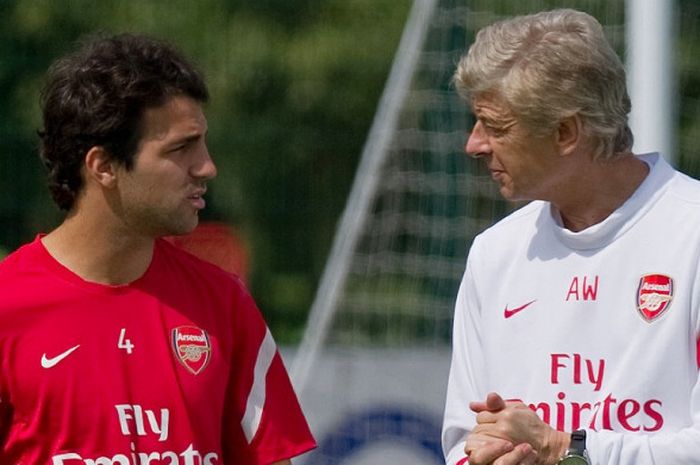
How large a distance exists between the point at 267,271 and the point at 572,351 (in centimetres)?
490

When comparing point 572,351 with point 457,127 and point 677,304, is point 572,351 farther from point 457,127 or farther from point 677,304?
point 457,127

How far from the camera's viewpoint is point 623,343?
127 inches

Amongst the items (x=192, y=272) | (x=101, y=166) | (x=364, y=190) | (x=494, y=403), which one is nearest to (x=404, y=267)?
(x=364, y=190)

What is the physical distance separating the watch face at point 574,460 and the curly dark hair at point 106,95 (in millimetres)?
1096

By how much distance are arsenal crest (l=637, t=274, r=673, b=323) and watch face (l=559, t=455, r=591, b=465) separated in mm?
304

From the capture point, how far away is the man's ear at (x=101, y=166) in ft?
11.4

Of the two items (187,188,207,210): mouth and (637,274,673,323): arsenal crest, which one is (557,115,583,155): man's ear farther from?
(187,188,207,210): mouth

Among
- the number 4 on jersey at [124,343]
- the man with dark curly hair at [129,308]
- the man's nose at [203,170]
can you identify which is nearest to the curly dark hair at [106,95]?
the man with dark curly hair at [129,308]

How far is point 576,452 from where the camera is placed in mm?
3145

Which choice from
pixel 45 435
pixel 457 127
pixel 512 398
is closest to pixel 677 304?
pixel 512 398

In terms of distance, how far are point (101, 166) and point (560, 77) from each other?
0.98 metres

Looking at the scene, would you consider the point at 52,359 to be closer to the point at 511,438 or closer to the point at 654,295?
the point at 511,438

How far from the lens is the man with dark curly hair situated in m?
3.33

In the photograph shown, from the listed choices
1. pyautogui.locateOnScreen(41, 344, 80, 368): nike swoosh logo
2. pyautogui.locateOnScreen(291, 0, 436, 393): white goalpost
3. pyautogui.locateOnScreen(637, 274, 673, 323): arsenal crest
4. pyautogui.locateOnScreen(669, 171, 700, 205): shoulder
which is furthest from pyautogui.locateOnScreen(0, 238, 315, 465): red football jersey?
pyautogui.locateOnScreen(291, 0, 436, 393): white goalpost
